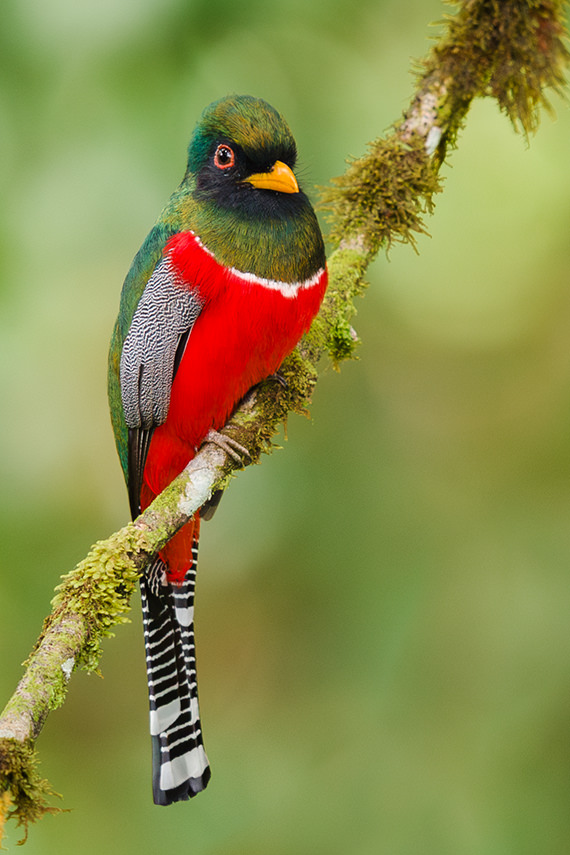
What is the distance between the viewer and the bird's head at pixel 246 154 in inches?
127

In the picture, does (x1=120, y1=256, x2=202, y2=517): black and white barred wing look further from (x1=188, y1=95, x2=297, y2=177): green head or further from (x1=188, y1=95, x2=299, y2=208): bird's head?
(x1=188, y1=95, x2=297, y2=177): green head

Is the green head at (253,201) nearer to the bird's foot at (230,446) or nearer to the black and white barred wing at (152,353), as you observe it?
the black and white barred wing at (152,353)

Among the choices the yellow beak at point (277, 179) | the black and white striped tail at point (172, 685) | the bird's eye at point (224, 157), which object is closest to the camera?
the yellow beak at point (277, 179)

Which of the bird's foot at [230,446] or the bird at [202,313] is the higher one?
the bird at [202,313]

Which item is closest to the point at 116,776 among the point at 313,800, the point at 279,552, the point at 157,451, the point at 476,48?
the point at 313,800

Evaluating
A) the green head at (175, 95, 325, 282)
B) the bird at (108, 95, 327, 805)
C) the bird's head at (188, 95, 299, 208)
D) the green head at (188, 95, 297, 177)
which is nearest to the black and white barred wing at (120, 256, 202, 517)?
the bird at (108, 95, 327, 805)

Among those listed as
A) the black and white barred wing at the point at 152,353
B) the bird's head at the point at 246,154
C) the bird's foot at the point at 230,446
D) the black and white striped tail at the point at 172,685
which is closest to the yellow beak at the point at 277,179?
the bird's head at the point at 246,154

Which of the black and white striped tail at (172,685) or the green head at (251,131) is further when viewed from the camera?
the black and white striped tail at (172,685)

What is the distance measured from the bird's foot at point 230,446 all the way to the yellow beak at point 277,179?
84 cm

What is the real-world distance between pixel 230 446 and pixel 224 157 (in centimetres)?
99

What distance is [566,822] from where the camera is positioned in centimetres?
Result: 421

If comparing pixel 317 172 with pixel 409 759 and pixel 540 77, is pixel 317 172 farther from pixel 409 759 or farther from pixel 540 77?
pixel 409 759

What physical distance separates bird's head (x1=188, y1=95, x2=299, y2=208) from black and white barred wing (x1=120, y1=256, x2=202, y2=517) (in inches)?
13.1

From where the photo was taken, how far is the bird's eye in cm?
330
